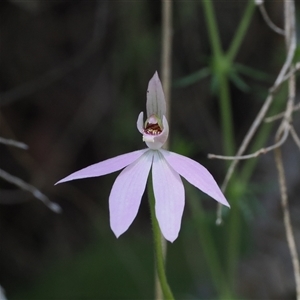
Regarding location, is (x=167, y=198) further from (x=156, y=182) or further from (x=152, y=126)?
(x=152, y=126)

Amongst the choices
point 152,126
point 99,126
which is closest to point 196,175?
point 152,126

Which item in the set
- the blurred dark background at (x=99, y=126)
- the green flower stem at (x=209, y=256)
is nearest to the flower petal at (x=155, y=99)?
the green flower stem at (x=209, y=256)

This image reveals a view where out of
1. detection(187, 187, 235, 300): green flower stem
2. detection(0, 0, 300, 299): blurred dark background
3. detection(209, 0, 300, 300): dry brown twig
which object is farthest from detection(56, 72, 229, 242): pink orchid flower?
detection(0, 0, 300, 299): blurred dark background

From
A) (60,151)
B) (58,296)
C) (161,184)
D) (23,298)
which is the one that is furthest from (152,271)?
(161,184)

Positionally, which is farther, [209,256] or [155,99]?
[209,256]

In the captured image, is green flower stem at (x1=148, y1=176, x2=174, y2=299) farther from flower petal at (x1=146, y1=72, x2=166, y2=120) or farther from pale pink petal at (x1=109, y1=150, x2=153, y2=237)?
flower petal at (x1=146, y1=72, x2=166, y2=120)

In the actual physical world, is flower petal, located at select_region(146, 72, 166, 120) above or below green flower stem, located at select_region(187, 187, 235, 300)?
above
